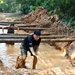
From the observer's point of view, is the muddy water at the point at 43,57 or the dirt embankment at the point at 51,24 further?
the dirt embankment at the point at 51,24

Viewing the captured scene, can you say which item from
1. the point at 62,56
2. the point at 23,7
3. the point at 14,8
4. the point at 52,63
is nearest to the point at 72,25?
the point at 62,56

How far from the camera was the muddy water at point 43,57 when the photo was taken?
443 inches

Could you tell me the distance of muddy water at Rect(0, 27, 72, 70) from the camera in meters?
11.3

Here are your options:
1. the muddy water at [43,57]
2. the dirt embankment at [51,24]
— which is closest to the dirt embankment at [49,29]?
the dirt embankment at [51,24]

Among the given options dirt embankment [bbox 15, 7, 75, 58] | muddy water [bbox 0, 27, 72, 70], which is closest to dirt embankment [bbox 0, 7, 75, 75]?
dirt embankment [bbox 15, 7, 75, 58]

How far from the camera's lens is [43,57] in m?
12.7

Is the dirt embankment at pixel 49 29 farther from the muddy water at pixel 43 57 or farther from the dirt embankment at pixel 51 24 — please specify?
the muddy water at pixel 43 57

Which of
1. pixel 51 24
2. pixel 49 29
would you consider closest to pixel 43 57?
pixel 49 29

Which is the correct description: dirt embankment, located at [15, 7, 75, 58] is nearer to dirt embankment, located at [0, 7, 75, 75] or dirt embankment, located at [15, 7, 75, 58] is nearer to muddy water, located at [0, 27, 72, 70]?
dirt embankment, located at [0, 7, 75, 75]

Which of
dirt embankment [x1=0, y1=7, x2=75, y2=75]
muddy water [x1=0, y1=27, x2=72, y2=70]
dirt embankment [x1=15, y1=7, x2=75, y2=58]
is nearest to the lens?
dirt embankment [x1=0, y1=7, x2=75, y2=75]

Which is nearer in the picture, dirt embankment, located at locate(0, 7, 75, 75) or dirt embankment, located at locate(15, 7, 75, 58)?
dirt embankment, located at locate(0, 7, 75, 75)

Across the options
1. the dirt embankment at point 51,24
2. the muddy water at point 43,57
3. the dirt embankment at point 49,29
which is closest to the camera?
the dirt embankment at point 49,29

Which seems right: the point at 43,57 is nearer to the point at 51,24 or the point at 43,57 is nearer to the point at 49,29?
the point at 49,29

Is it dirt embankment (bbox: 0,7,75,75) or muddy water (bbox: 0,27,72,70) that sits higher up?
dirt embankment (bbox: 0,7,75,75)
